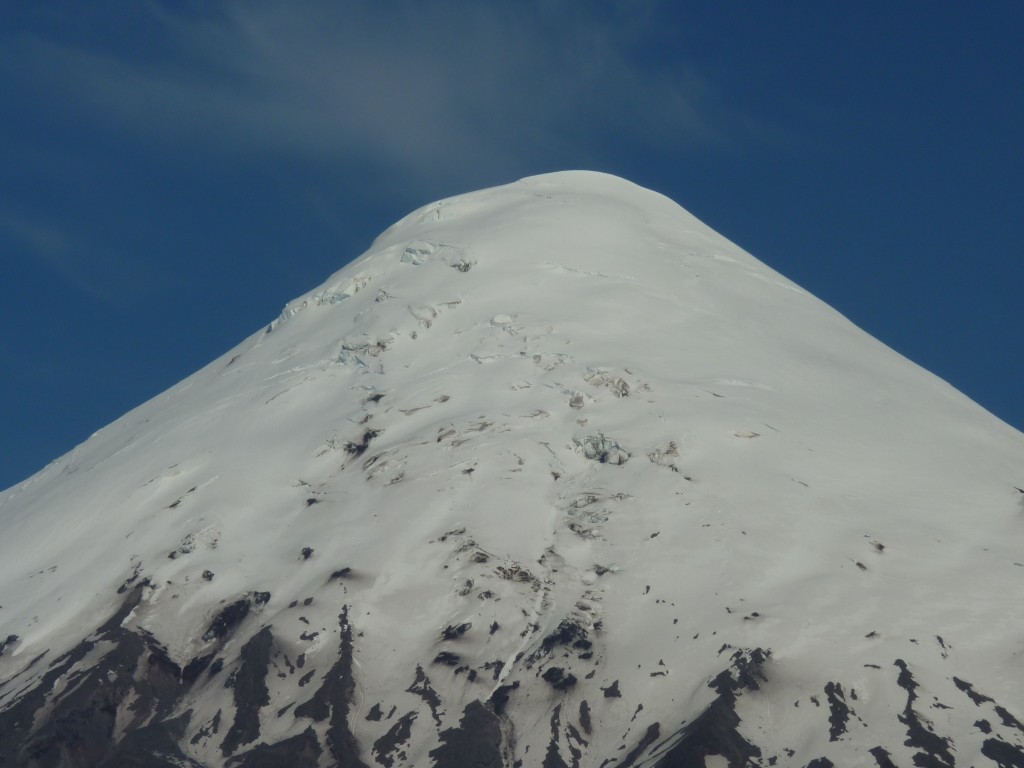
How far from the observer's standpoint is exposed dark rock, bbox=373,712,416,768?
70062mm

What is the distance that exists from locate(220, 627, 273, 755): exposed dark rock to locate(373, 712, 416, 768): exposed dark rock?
6.22 m

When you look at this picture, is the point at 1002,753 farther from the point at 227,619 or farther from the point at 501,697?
the point at 227,619

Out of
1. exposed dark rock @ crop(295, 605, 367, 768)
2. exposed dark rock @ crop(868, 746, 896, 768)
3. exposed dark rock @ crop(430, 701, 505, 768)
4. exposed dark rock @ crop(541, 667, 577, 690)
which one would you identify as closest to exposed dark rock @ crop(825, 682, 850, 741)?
exposed dark rock @ crop(868, 746, 896, 768)

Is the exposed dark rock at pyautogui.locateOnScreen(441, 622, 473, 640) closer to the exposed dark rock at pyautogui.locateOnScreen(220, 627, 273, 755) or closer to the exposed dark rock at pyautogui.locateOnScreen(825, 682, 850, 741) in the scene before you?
the exposed dark rock at pyautogui.locateOnScreen(220, 627, 273, 755)

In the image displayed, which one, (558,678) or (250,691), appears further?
(250,691)

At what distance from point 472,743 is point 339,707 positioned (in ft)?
24.1

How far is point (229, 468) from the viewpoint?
95750 millimetres

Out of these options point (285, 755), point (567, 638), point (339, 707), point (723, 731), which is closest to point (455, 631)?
point (567, 638)

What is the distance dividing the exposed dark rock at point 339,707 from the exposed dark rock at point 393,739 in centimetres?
99

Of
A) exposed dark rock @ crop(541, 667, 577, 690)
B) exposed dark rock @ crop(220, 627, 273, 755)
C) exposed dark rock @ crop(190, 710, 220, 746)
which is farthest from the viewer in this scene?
exposed dark rock @ crop(541, 667, 577, 690)

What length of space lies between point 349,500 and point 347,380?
1577 cm

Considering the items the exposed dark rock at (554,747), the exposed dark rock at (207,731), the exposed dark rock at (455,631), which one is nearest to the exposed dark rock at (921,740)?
the exposed dark rock at (554,747)

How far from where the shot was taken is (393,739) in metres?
71.2

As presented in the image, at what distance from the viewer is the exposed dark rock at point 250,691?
72250 millimetres
